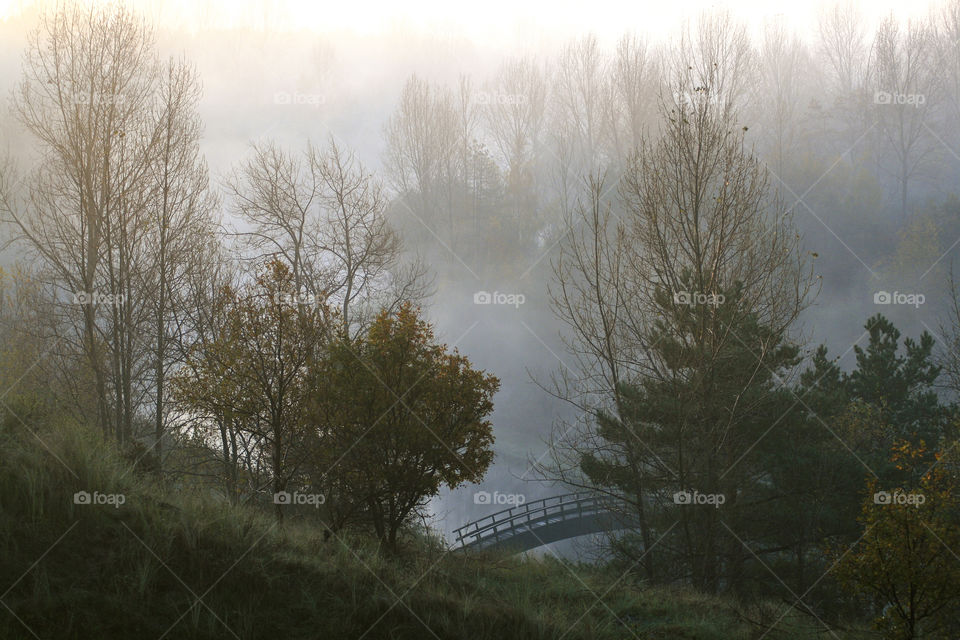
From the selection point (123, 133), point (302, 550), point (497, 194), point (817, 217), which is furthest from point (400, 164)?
point (302, 550)

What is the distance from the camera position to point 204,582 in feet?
28.0

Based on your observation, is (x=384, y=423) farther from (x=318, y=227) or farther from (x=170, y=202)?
(x=318, y=227)

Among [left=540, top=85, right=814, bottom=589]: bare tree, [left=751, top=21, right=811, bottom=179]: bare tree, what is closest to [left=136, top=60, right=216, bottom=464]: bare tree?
[left=540, top=85, right=814, bottom=589]: bare tree

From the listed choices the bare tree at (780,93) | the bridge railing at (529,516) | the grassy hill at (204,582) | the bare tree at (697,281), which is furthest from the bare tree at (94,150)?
the bare tree at (780,93)

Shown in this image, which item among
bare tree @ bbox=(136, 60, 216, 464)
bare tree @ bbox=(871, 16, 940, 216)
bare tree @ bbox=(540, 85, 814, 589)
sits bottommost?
bare tree @ bbox=(540, 85, 814, 589)

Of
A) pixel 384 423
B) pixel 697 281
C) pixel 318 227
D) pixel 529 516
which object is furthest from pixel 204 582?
pixel 529 516

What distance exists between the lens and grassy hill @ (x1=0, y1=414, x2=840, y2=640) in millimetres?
7789

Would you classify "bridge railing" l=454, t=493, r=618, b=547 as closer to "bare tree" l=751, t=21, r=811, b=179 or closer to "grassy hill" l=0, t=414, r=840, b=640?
"grassy hill" l=0, t=414, r=840, b=640

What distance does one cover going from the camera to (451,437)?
1249 cm

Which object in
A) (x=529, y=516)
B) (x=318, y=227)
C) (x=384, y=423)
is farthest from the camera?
(x=529, y=516)

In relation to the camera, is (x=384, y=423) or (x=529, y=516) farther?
(x=529, y=516)

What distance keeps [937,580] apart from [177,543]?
10.0 meters

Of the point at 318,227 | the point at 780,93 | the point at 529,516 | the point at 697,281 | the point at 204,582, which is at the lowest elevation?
the point at 529,516

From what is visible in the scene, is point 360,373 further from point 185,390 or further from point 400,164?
point 400,164
